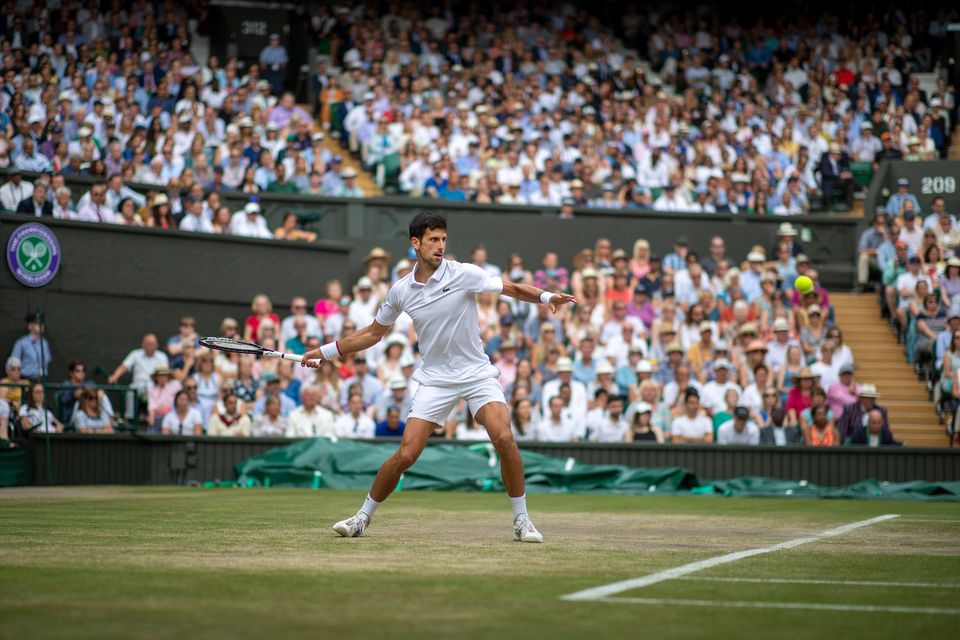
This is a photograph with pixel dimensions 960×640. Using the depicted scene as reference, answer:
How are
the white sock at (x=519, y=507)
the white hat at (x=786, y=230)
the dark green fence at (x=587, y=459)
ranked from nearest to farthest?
the white sock at (x=519, y=507) < the dark green fence at (x=587, y=459) < the white hat at (x=786, y=230)

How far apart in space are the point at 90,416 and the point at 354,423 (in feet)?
12.3

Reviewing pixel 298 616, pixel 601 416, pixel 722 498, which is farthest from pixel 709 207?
pixel 298 616

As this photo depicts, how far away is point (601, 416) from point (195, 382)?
5.93 metres

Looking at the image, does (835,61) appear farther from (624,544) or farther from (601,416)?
(624,544)

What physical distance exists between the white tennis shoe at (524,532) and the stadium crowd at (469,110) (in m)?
13.7

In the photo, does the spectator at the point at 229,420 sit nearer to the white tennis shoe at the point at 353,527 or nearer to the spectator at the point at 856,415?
the spectator at the point at 856,415

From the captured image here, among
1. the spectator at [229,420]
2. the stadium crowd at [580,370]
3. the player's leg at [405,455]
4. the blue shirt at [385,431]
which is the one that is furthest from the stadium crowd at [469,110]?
the player's leg at [405,455]

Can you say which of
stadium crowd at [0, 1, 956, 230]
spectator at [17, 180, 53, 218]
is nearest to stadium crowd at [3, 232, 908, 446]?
spectator at [17, 180, 53, 218]

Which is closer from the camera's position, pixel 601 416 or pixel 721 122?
pixel 601 416

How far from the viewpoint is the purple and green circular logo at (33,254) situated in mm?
20641

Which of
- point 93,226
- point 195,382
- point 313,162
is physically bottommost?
point 195,382

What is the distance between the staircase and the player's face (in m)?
13.5

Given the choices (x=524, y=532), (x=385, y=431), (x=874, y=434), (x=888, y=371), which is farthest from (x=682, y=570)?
(x=888, y=371)

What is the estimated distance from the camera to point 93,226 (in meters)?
21.5
